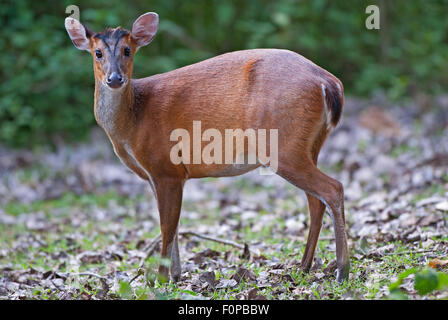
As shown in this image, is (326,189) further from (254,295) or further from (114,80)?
(114,80)

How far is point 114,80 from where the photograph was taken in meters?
4.16

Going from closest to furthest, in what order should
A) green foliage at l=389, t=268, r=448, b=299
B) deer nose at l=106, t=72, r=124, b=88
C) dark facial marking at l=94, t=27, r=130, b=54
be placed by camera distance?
green foliage at l=389, t=268, r=448, b=299 → deer nose at l=106, t=72, r=124, b=88 → dark facial marking at l=94, t=27, r=130, b=54

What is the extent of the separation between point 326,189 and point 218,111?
36.1 inches

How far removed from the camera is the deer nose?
4.16 meters

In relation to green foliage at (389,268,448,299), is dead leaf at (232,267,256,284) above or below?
below

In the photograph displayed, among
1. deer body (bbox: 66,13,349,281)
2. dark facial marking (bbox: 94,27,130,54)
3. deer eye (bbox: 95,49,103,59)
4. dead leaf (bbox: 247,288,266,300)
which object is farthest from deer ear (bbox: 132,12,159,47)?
dead leaf (bbox: 247,288,266,300)

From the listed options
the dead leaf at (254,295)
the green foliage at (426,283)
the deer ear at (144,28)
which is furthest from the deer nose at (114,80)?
the green foliage at (426,283)

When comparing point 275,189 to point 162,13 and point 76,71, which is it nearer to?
point 76,71

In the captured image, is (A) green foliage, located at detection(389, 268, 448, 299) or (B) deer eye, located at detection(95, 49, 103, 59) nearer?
(A) green foliage, located at detection(389, 268, 448, 299)

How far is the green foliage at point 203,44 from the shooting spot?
32.2 feet

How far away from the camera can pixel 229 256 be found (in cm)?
509

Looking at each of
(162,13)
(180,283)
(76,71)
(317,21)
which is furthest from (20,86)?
(180,283)

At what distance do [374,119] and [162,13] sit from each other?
4.06 meters

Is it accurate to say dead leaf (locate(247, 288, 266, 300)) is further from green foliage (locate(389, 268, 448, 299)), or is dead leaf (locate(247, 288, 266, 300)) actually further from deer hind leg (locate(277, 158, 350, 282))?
green foliage (locate(389, 268, 448, 299))
